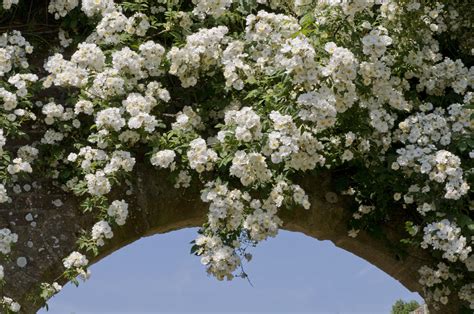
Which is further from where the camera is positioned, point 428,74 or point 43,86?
point 428,74

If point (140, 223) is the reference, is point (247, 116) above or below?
above

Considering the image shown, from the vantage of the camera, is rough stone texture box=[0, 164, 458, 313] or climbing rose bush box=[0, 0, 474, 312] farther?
rough stone texture box=[0, 164, 458, 313]

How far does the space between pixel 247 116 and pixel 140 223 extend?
0.97 m

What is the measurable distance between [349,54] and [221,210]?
0.94 meters

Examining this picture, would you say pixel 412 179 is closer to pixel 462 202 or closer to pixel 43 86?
pixel 462 202

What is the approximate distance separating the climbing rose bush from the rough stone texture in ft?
0.24

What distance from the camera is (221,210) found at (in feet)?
13.0

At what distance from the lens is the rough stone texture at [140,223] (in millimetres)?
4242

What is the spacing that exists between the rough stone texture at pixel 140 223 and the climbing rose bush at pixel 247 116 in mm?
73

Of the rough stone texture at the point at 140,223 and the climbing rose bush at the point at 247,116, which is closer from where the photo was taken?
the climbing rose bush at the point at 247,116

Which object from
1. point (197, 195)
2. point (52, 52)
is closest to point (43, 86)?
point (52, 52)

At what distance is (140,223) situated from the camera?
444 cm

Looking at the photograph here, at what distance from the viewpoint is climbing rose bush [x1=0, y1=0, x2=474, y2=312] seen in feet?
13.0

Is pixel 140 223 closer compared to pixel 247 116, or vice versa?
pixel 247 116
